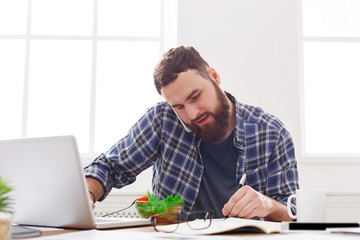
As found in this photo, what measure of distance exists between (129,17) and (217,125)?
1305 mm

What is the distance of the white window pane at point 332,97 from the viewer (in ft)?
8.51

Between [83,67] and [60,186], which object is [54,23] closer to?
[83,67]

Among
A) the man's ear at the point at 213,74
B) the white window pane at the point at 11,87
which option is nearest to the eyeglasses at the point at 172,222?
the man's ear at the point at 213,74

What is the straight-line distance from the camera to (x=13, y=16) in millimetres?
2727

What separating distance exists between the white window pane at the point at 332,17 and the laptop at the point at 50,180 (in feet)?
6.94

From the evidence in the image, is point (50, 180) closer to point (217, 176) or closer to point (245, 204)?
point (245, 204)

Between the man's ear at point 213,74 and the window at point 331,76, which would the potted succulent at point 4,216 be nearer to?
the man's ear at point 213,74

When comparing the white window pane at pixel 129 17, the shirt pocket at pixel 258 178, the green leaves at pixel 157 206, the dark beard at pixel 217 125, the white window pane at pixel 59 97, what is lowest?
the green leaves at pixel 157 206

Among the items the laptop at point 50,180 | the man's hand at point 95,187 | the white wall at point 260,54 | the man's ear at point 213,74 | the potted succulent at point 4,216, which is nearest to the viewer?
the potted succulent at point 4,216

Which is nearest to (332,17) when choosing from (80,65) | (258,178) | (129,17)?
(129,17)

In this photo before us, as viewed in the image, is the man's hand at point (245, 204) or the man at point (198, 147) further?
the man at point (198, 147)

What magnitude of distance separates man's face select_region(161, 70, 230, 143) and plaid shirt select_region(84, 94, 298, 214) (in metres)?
0.06

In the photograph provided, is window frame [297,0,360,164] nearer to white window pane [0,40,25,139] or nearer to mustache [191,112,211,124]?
mustache [191,112,211,124]

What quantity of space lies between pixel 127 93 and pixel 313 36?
3.97ft
